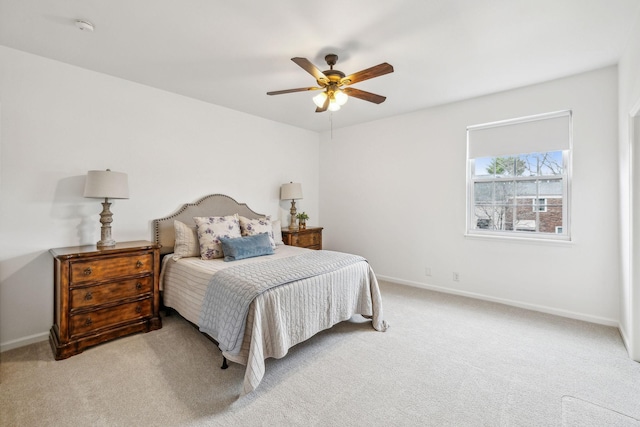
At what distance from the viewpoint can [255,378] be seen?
71.9 inches

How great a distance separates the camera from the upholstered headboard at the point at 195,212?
3.28 meters

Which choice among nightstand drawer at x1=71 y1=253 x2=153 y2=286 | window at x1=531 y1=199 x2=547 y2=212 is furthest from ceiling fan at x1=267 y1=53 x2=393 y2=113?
window at x1=531 y1=199 x2=547 y2=212

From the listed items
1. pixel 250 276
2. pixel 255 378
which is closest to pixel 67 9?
pixel 250 276

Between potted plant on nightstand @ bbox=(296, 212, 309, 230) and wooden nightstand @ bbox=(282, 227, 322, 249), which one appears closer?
wooden nightstand @ bbox=(282, 227, 322, 249)

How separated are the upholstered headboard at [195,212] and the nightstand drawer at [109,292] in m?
0.59

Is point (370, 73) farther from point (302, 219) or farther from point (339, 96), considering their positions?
point (302, 219)

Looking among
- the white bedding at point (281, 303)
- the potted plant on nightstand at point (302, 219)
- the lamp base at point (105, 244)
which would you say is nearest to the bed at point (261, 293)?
the white bedding at point (281, 303)

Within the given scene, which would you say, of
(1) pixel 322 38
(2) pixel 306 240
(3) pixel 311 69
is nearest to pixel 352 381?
(3) pixel 311 69

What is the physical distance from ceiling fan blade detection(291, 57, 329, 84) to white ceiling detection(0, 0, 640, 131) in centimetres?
27

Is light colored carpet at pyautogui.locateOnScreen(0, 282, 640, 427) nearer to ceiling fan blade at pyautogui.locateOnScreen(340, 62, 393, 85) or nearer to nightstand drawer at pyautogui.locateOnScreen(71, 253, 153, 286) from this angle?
nightstand drawer at pyautogui.locateOnScreen(71, 253, 153, 286)

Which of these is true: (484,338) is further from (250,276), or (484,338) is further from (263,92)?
(263,92)

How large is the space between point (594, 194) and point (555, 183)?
37 centimetres

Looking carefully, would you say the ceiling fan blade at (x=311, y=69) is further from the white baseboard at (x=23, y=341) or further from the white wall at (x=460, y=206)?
the white baseboard at (x=23, y=341)

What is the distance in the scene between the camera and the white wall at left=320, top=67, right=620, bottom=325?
2.89 m
